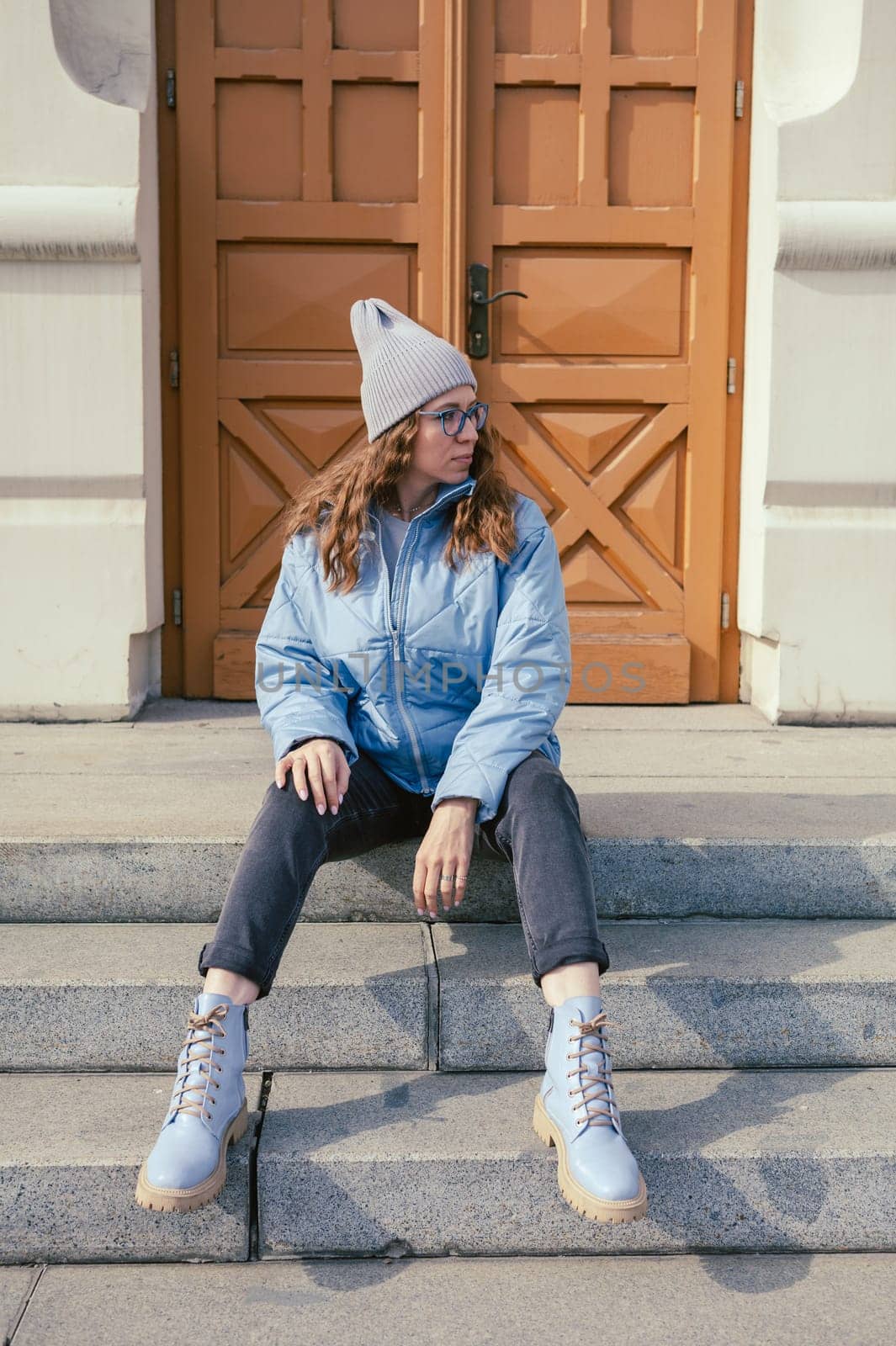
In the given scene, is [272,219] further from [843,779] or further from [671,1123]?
[671,1123]

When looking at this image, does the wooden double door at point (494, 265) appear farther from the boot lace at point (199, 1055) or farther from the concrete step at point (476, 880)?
the boot lace at point (199, 1055)

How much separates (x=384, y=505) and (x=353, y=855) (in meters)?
0.79

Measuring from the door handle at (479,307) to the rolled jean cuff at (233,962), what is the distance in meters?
3.01

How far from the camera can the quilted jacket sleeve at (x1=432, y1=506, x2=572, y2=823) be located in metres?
2.52

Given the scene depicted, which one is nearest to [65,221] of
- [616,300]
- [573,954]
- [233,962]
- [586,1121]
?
[616,300]

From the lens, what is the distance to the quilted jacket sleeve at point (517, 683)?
252cm

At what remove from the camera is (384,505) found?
9.53 feet

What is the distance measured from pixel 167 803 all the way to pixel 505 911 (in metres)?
0.96

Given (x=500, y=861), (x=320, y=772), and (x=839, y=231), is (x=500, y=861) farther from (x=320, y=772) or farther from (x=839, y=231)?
(x=839, y=231)

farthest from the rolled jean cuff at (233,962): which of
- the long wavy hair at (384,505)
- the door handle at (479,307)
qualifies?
the door handle at (479,307)

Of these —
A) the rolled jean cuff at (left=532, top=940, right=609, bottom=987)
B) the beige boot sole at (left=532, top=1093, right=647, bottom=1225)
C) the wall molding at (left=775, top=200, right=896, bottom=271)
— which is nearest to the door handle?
the wall molding at (left=775, top=200, right=896, bottom=271)

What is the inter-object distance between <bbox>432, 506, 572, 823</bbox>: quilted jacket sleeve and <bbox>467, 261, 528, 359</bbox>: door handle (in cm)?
206

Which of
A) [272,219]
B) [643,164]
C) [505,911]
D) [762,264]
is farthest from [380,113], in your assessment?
[505,911]

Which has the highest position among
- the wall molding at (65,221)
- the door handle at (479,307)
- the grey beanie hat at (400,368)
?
the wall molding at (65,221)
